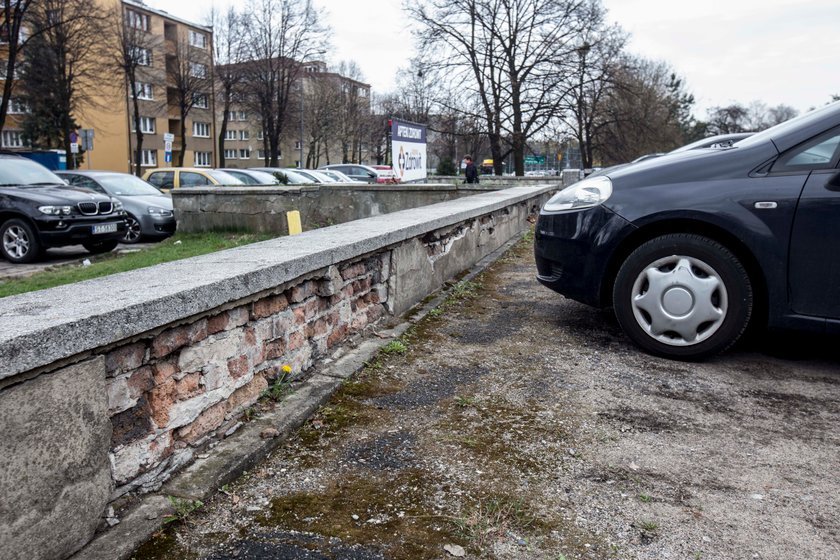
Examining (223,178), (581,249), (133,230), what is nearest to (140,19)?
(223,178)

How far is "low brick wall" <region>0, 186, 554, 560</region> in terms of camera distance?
6.16ft

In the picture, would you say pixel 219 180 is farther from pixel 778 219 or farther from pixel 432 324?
pixel 778 219

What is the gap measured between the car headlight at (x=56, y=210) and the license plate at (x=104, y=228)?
1.59ft

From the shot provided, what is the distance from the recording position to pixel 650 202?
171 inches

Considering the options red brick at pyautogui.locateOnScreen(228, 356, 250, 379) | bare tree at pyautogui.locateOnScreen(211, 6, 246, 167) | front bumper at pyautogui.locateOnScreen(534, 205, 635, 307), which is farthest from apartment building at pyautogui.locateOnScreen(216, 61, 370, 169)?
red brick at pyautogui.locateOnScreen(228, 356, 250, 379)

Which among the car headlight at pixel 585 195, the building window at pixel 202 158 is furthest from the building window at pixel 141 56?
the car headlight at pixel 585 195

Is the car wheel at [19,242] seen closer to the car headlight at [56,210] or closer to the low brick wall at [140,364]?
the car headlight at [56,210]

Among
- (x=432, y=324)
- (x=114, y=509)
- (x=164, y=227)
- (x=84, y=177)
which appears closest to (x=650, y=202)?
(x=432, y=324)

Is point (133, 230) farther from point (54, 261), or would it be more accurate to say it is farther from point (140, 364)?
point (140, 364)

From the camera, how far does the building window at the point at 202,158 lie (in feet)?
228

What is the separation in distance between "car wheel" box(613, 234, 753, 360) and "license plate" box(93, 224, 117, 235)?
30.9ft

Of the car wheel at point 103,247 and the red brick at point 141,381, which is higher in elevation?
the red brick at point 141,381

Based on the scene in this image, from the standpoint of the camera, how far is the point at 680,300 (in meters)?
4.21

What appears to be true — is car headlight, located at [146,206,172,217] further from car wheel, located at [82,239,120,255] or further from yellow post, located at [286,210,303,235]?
yellow post, located at [286,210,303,235]
